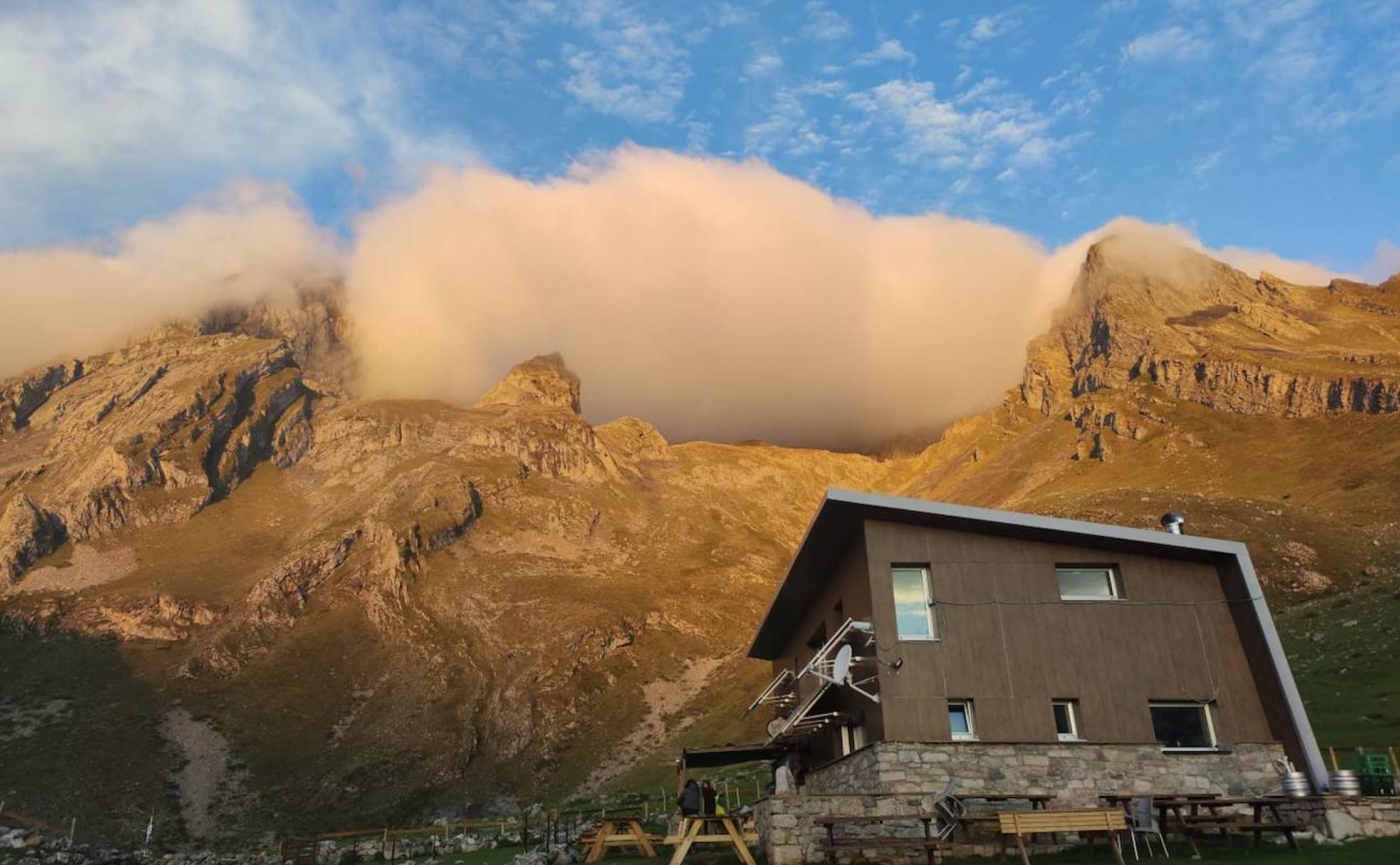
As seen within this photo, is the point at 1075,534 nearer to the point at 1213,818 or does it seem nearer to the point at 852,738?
the point at 1213,818

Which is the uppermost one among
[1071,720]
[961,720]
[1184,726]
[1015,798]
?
[1184,726]

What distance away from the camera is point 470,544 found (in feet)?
504

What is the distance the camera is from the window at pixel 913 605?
76.8 ft

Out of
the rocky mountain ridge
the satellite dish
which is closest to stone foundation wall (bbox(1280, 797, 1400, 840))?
the satellite dish

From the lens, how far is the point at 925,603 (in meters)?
23.9

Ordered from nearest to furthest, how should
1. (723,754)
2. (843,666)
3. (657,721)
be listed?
1. (843,666)
2. (723,754)
3. (657,721)

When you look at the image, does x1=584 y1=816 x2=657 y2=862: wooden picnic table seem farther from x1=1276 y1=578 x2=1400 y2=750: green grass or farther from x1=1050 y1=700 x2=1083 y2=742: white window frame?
x1=1276 y1=578 x2=1400 y2=750: green grass

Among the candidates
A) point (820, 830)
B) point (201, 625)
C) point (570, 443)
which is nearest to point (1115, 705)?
point (820, 830)

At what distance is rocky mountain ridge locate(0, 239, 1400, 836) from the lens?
315ft

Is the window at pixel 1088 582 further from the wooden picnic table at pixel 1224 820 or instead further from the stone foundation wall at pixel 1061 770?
the wooden picnic table at pixel 1224 820

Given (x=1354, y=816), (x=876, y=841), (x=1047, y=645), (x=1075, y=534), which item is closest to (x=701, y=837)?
(x=876, y=841)

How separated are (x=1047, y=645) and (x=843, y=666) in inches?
216

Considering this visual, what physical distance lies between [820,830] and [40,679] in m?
124

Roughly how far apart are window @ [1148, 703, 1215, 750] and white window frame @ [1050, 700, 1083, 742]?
2.10 meters
